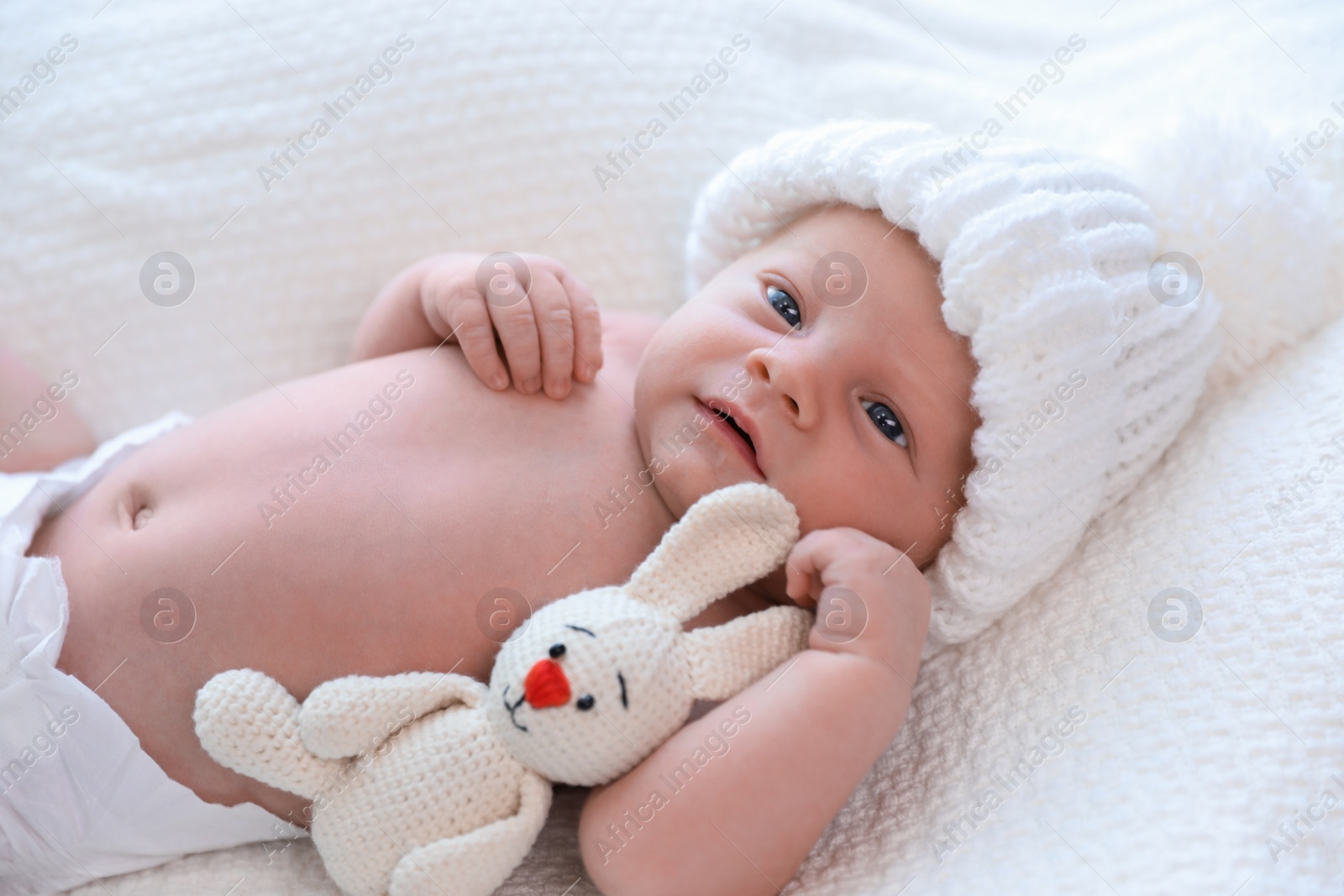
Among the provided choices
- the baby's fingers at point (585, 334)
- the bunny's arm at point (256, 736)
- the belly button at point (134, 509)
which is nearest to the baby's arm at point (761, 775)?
the bunny's arm at point (256, 736)

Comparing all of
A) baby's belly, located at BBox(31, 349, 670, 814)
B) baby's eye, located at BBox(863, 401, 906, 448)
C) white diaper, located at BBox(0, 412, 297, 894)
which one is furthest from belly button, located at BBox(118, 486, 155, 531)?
baby's eye, located at BBox(863, 401, 906, 448)

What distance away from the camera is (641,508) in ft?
4.57

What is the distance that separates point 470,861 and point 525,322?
70 cm

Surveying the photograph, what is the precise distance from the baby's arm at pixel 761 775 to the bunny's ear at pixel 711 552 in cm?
11

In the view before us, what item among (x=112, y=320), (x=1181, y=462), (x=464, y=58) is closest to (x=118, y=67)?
(x=112, y=320)

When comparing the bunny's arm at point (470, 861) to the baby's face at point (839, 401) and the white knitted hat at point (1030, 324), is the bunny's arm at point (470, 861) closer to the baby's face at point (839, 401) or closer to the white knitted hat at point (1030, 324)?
the baby's face at point (839, 401)

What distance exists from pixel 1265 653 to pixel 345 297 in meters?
1.51

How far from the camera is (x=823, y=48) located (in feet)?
6.73

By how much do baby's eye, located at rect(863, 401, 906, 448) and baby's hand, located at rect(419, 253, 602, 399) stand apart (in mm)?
404

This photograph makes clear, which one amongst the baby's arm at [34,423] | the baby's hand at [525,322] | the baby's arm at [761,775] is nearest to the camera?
the baby's arm at [761,775]

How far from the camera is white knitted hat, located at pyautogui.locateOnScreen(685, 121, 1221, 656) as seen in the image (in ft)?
4.10

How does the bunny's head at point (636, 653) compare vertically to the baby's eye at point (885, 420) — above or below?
A: below

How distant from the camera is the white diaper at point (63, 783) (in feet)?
4.04

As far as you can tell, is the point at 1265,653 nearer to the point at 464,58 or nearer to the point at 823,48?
the point at 823,48
